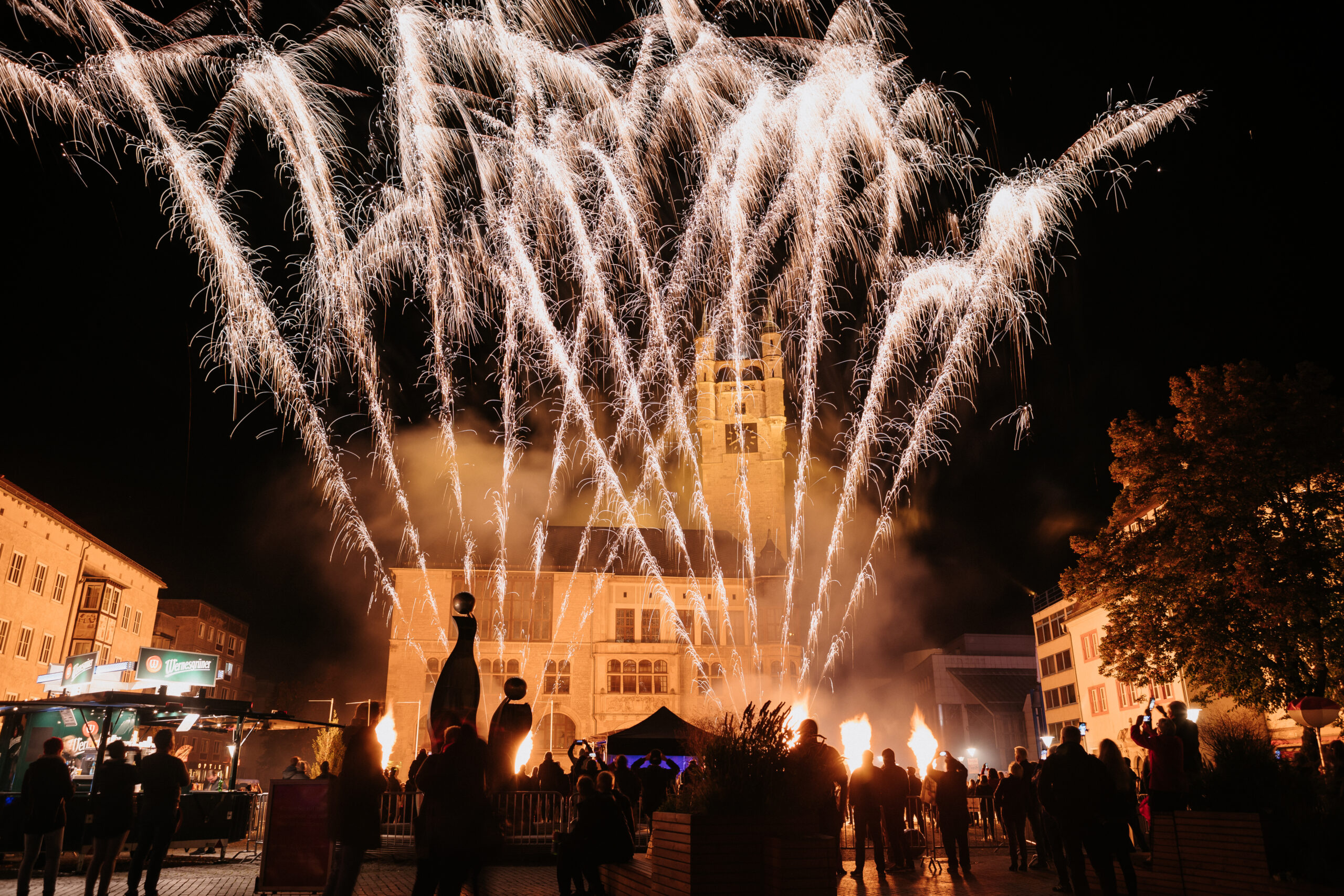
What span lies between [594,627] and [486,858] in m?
48.3

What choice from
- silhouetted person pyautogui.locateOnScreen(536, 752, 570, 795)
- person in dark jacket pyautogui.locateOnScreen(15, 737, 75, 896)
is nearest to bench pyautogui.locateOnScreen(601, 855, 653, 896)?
person in dark jacket pyautogui.locateOnScreen(15, 737, 75, 896)

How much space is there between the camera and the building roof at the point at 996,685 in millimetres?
63750

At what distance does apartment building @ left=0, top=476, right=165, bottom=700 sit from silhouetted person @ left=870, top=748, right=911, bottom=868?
23455 mm

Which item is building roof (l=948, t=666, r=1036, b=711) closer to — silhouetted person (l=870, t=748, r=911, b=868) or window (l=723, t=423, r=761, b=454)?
window (l=723, t=423, r=761, b=454)

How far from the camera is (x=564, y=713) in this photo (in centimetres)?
5197

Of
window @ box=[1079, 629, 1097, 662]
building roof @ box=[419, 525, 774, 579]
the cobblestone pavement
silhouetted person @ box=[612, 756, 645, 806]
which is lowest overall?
the cobblestone pavement

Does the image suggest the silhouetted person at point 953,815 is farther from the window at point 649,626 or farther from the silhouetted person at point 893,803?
the window at point 649,626

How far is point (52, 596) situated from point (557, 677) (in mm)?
25121

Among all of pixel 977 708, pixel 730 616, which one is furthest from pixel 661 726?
pixel 977 708

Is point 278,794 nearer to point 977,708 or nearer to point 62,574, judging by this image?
point 62,574

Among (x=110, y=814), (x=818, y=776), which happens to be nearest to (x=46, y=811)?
(x=110, y=814)

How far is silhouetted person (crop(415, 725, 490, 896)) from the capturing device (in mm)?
6062

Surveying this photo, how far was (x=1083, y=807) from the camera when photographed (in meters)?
8.00

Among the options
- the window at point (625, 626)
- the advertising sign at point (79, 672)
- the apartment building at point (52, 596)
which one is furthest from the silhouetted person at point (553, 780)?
the window at point (625, 626)
